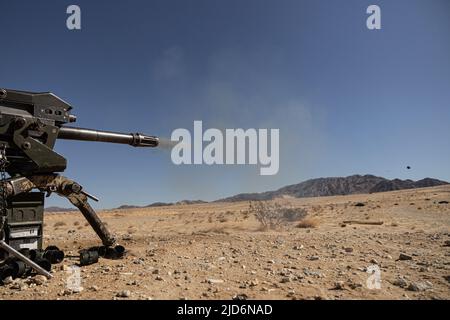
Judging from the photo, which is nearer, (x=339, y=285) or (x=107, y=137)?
(x=339, y=285)

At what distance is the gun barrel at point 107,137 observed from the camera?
28.4 feet

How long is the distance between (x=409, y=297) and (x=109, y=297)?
450 cm

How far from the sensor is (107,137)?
9.67 m

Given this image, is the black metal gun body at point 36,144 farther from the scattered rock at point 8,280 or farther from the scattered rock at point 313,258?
the scattered rock at point 313,258

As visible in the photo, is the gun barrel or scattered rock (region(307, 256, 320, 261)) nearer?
scattered rock (region(307, 256, 320, 261))

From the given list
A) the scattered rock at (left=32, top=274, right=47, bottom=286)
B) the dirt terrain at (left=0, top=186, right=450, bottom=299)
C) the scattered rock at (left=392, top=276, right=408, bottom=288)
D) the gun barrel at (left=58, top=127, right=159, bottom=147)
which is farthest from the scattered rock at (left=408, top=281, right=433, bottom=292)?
the gun barrel at (left=58, top=127, right=159, bottom=147)

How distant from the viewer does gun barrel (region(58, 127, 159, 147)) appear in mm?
8657

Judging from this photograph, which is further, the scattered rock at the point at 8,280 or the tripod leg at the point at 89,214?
the tripod leg at the point at 89,214

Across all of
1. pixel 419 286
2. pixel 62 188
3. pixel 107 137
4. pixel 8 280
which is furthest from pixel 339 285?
pixel 107 137

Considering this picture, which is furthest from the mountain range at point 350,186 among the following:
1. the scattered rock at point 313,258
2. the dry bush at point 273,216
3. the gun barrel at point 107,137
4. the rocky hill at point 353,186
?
the scattered rock at point 313,258

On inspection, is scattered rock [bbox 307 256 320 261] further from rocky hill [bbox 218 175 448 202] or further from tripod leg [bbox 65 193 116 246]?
rocky hill [bbox 218 175 448 202]

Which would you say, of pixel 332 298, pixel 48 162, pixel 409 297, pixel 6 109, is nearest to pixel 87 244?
pixel 48 162

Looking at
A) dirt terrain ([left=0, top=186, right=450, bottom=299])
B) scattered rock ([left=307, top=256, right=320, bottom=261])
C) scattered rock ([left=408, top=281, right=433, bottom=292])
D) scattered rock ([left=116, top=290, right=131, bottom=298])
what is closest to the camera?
scattered rock ([left=116, top=290, right=131, bottom=298])

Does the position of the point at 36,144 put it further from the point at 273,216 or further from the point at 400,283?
the point at 273,216
